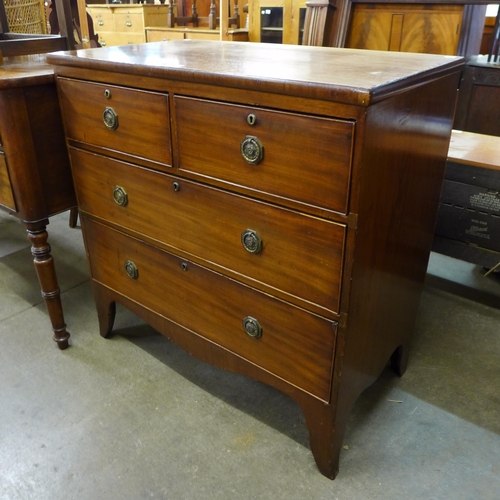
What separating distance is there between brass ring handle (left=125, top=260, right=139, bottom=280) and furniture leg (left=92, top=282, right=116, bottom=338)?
0.65ft

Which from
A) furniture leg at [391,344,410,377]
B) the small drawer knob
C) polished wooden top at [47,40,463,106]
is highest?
polished wooden top at [47,40,463,106]

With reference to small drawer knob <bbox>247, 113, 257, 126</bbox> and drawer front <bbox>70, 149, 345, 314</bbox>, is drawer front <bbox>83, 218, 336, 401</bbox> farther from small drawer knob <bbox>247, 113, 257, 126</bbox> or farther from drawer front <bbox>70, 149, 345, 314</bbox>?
small drawer knob <bbox>247, 113, 257, 126</bbox>

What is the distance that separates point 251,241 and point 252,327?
235mm

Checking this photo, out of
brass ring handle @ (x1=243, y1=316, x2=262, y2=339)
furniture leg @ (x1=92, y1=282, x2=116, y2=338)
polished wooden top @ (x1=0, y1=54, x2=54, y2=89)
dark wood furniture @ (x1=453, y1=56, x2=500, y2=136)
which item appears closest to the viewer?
brass ring handle @ (x1=243, y1=316, x2=262, y2=339)

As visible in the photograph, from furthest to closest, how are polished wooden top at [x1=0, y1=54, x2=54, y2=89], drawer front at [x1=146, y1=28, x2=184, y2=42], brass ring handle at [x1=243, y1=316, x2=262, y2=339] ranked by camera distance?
drawer front at [x1=146, y1=28, x2=184, y2=42]
polished wooden top at [x1=0, y1=54, x2=54, y2=89]
brass ring handle at [x1=243, y1=316, x2=262, y2=339]

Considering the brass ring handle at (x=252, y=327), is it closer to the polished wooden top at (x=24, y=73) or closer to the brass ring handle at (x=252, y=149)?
the brass ring handle at (x=252, y=149)

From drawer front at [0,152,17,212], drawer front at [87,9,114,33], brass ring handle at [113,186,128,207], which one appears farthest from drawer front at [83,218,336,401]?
drawer front at [87,9,114,33]

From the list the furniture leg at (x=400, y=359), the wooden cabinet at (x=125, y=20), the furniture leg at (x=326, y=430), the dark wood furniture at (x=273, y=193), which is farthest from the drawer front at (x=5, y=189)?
the wooden cabinet at (x=125, y=20)

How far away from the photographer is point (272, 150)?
0.92 metres

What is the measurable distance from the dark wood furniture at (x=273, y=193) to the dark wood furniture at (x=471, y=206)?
1.53 ft

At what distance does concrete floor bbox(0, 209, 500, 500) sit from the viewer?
1.20 metres

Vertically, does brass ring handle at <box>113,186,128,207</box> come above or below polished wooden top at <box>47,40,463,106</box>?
below

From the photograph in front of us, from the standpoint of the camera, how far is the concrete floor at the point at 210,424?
1198 millimetres

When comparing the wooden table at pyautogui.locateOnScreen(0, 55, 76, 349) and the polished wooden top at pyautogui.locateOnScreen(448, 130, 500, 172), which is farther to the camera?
the polished wooden top at pyautogui.locateOnScreen(448, 130, 500, 172)
